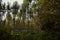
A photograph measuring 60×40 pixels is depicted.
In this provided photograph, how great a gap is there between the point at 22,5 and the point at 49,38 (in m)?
24.8

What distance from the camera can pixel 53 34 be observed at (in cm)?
1333

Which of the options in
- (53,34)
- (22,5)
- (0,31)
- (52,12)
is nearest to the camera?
(0,31)

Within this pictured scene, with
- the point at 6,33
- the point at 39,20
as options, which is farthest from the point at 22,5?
the point at 6,33

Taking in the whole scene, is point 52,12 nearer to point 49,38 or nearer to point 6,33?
point 49,38

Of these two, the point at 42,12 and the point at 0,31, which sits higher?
the point at 42,12

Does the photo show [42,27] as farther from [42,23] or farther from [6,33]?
[6,33]

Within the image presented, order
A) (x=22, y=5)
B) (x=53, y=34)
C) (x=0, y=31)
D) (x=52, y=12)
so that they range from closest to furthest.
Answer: (x=0, y=31), (x=53, y=34), (x=52, y=12), (x=22, y=5)

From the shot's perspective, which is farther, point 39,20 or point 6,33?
point 39,20

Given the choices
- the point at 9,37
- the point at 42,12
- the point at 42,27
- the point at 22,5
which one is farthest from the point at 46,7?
the point at 22,5

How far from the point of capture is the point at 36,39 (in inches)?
539

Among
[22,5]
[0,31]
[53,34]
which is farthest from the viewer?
[22,5]

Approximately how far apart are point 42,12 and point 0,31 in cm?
397

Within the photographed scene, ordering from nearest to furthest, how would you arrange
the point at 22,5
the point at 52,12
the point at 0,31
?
the point at 0,31 → the point at 52,12 → the point at 22,5

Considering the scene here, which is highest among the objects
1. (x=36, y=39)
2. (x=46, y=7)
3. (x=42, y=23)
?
(x=46, y=7)
